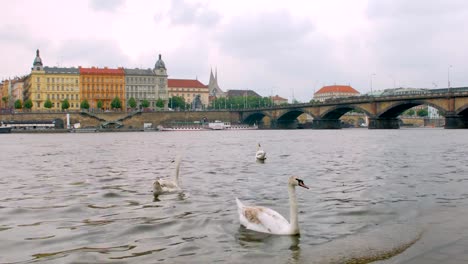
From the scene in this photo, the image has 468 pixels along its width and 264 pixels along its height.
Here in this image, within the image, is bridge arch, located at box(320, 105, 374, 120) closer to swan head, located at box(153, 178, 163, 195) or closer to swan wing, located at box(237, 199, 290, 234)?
swan head, located at box(153, 178, 163, 195)

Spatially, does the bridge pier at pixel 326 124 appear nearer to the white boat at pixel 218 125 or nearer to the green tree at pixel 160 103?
the white boat at pixel 218 125

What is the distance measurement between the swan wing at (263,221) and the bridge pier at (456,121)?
82607 millimetres

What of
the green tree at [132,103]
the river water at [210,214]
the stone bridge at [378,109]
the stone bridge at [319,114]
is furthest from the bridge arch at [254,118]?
the river water at [210,214]

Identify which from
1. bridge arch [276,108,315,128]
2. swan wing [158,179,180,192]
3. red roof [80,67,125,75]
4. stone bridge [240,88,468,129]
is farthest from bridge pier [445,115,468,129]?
red roof [80,67,125,75]

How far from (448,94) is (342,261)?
83454 mm

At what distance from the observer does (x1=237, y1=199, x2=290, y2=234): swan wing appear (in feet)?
31.5

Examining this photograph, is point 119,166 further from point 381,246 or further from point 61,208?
point 381,246

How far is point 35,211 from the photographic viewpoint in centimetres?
1255

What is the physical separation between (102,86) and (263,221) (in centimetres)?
16499

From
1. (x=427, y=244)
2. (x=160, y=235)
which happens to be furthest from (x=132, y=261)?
(x=427, y=244)

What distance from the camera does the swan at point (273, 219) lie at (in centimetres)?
949

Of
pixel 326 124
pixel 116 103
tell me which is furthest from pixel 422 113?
pixel 116 103

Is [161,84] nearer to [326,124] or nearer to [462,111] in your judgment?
[326,124]

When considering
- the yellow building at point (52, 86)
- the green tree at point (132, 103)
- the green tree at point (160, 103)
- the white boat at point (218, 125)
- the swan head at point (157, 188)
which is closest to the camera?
the swan head at point (157, 188)
